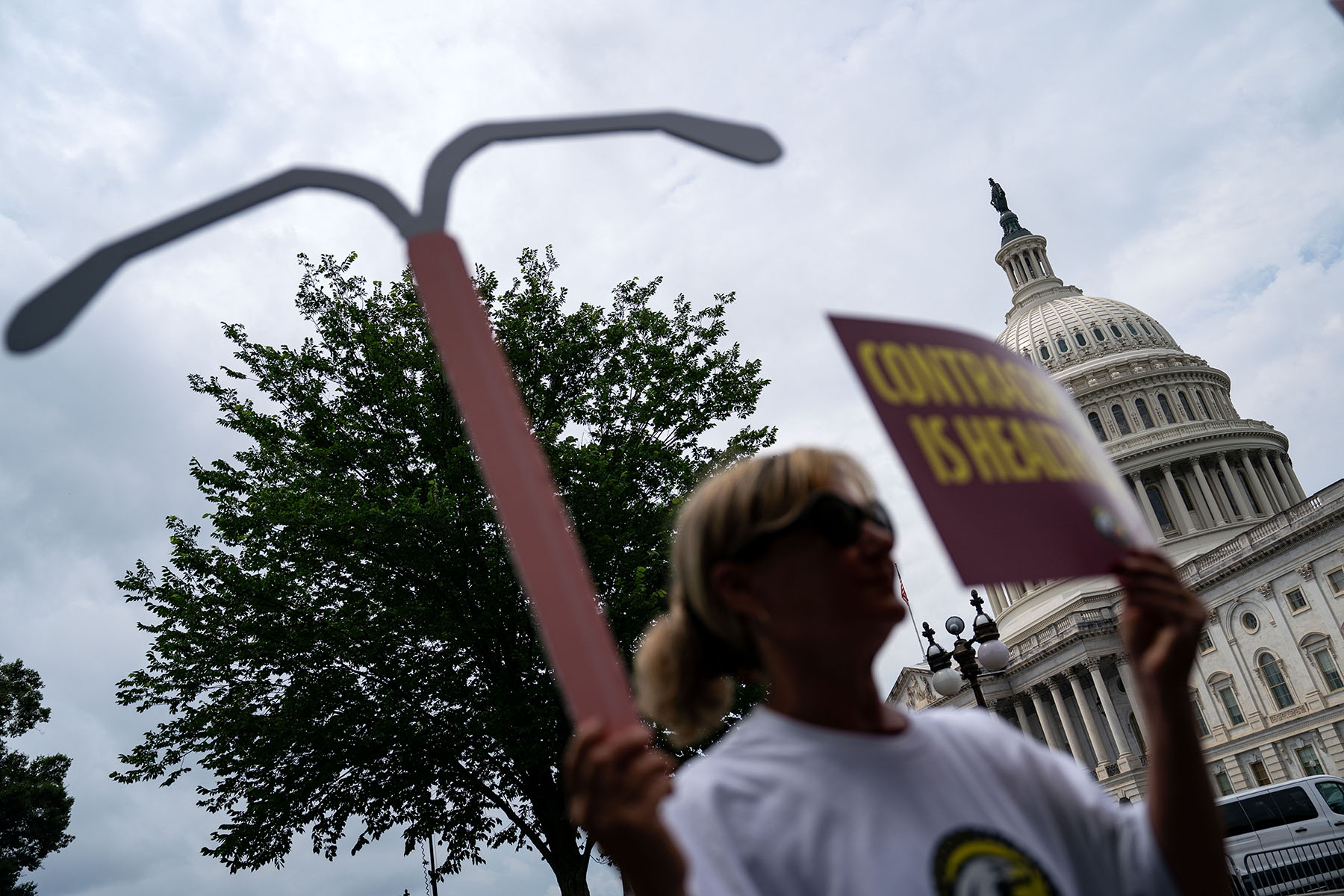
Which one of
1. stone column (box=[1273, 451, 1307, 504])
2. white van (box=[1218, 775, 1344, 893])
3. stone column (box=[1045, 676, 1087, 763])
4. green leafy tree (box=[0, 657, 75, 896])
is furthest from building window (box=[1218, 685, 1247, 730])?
green leafy tree (box=[0, 657, 75, 896])

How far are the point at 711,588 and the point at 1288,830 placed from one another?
84.4 ft

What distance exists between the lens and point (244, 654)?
15.3m

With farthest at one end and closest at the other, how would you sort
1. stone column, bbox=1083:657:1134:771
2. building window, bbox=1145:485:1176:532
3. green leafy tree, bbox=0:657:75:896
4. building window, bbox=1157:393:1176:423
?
1. building window, bbox=1157:393:1176:423
2. building window, bbox=1145:485:1176:532
3. stone column, bbox=1083:657:1134:771
4. green leafy tree, bbox=0:657:75:896

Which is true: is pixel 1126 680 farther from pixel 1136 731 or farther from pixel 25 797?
pixel 25 797

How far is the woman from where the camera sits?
5.45ft

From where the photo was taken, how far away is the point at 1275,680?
51.4 meters

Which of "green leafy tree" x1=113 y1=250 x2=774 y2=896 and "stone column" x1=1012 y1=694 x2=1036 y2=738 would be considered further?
"stone column" x1=1012 y1=694 x2=1036 y2=738

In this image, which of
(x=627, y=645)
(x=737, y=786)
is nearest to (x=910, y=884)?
(x=737, y=786)

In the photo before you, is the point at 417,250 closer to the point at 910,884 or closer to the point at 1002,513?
the point at 1002,513

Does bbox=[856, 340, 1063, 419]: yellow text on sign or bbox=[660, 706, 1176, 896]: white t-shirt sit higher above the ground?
bbox=[856, 340, 1063, 419]: yellow text on sign

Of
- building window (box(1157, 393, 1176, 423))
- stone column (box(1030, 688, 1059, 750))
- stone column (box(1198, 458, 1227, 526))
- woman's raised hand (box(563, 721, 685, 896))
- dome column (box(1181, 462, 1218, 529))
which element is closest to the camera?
woman's raised hand (box(563, 721, 685, 896))

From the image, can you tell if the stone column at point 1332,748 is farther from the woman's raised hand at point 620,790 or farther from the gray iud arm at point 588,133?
the woman's raised hand at point 620,790

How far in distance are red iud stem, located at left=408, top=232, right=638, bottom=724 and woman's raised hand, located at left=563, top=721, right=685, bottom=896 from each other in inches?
1.3

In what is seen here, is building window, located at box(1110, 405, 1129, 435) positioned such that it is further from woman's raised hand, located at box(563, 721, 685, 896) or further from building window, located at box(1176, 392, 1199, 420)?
woman's raised hand, located at box(563, 721, 685, 896)
